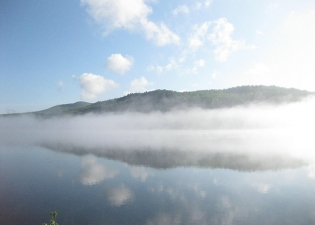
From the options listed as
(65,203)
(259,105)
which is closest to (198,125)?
(259,105)

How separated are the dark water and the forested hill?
10636 centimetres

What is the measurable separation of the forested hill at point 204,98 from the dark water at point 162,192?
10636 cm

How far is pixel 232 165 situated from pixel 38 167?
25.4 meters

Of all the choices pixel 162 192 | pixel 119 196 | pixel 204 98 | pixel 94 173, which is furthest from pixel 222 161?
pixel 204 98

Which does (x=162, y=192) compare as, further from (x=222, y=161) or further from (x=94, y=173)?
(x=222, y=161)

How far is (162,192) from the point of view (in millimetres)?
18750

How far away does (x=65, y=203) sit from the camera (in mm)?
16531

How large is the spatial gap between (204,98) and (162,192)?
126194 mm

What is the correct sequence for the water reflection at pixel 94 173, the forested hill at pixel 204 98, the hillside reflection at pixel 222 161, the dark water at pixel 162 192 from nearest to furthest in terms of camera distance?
1. the dark water at pixel 162 192
2. the water reflection at pixel 94 173
3. the hillside reflection at pixel 222 161
4. the forested hill at pixel 204 98

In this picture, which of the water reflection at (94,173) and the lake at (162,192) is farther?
the water reflection at (94,173)

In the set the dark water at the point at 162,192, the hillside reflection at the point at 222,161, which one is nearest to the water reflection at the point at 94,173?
the dark water at the point at 162,192

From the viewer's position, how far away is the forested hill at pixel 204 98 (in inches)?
5030

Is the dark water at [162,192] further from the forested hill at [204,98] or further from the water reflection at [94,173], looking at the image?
the forested hill at [204,98]

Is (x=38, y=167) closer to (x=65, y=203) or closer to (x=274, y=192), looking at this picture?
(x=65, y=203)
